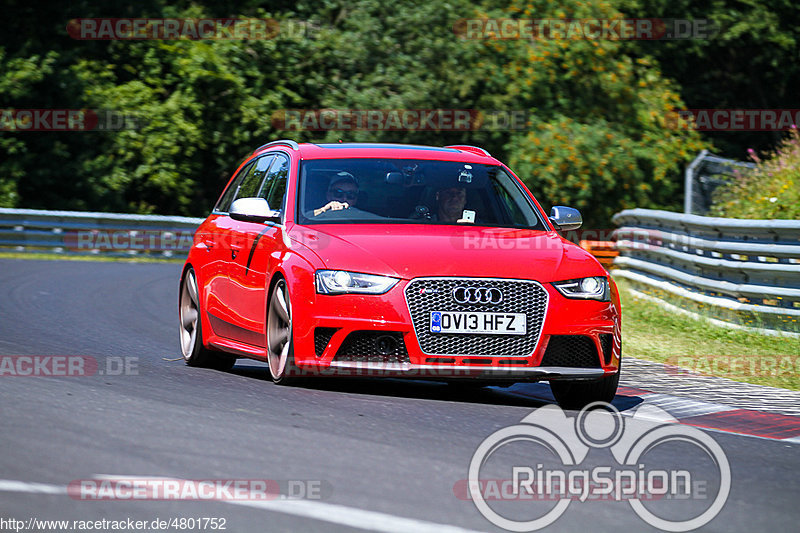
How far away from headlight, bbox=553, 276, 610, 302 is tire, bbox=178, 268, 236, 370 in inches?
121

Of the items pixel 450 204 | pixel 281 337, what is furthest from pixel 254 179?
pixel 281 337

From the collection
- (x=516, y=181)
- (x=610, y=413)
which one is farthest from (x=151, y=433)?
(x=516, y=181)

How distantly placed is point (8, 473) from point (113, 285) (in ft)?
44.7

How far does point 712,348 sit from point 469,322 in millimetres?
4896

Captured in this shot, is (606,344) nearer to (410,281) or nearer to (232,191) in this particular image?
(410,281)

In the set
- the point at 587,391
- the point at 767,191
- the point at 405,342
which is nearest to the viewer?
the point at 405,342

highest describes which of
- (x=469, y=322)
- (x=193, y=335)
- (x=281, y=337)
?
(x=469, y=322)

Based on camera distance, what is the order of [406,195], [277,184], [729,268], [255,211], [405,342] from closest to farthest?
[405,342], [255,211], [406,195], [277,184], [729,268]

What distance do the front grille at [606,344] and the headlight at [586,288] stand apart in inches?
9.0

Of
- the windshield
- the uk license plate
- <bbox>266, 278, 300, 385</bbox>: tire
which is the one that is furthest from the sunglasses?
the uk license plate

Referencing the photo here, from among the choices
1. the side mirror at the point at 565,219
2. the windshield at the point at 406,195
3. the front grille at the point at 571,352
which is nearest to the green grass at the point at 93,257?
the windshield at the point at 406,195

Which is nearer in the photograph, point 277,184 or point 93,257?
point 277,184

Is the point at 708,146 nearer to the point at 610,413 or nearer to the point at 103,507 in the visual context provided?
the point at 610,413

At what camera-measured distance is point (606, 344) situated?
27.8 feet
